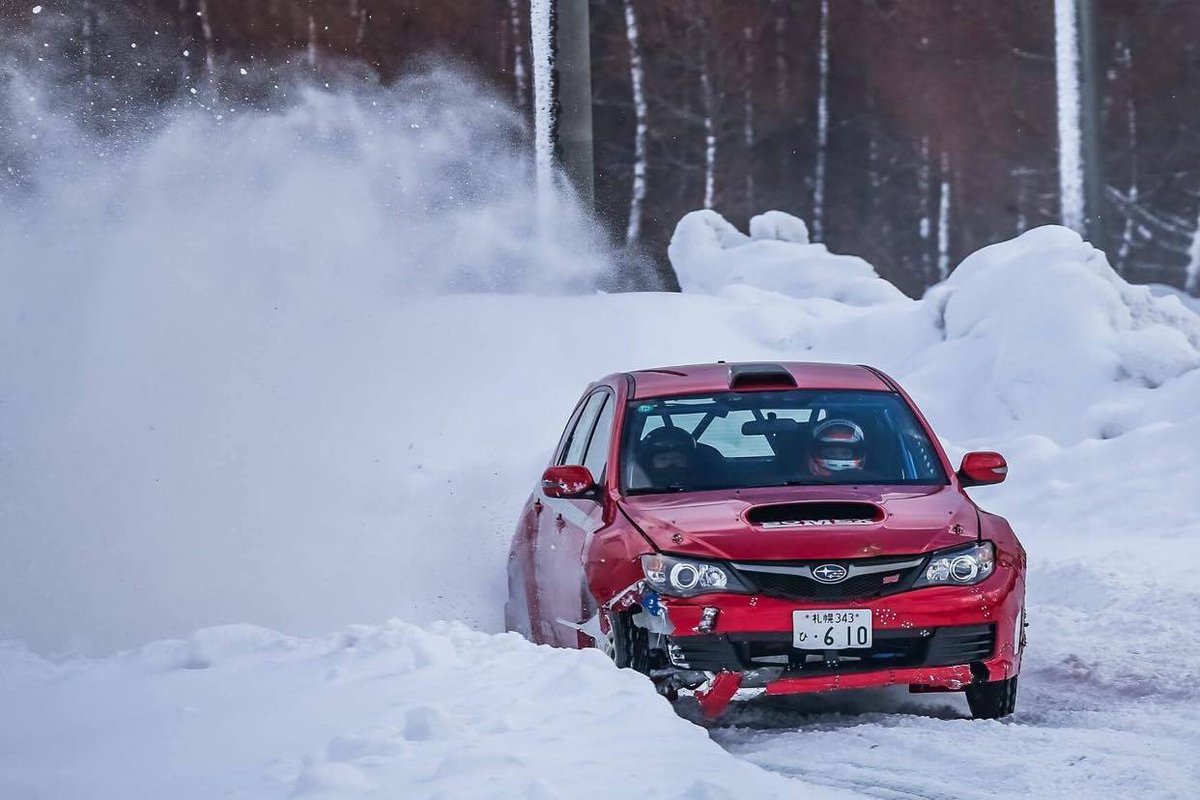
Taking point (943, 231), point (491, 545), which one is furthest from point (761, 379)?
point (943, 231)

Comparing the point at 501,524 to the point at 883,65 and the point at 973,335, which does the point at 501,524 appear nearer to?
the point at 973,335

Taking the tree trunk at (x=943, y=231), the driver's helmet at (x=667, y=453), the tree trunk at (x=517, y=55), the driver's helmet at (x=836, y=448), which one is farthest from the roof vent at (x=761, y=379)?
the tree trunk at (x=943, y=231)

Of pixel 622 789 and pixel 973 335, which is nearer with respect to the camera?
pixel 622 789

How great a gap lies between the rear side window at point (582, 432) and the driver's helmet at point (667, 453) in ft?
2.45

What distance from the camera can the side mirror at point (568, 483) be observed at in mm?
7125

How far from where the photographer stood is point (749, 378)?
770cm

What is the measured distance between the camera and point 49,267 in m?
16.6

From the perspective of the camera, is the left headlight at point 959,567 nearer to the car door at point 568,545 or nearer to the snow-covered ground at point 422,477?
the snow-covered ground at point 422,477

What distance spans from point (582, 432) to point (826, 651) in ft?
8.13

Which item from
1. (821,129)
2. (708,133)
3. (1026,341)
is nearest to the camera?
(1026,341)

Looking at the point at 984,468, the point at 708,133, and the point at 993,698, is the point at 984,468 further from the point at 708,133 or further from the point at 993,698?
the point at 708,133

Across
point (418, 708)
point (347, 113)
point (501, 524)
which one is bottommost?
point (501, 524)

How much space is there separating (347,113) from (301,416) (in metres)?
7.48

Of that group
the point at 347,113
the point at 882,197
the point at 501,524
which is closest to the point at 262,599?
A: the point at 501,524
